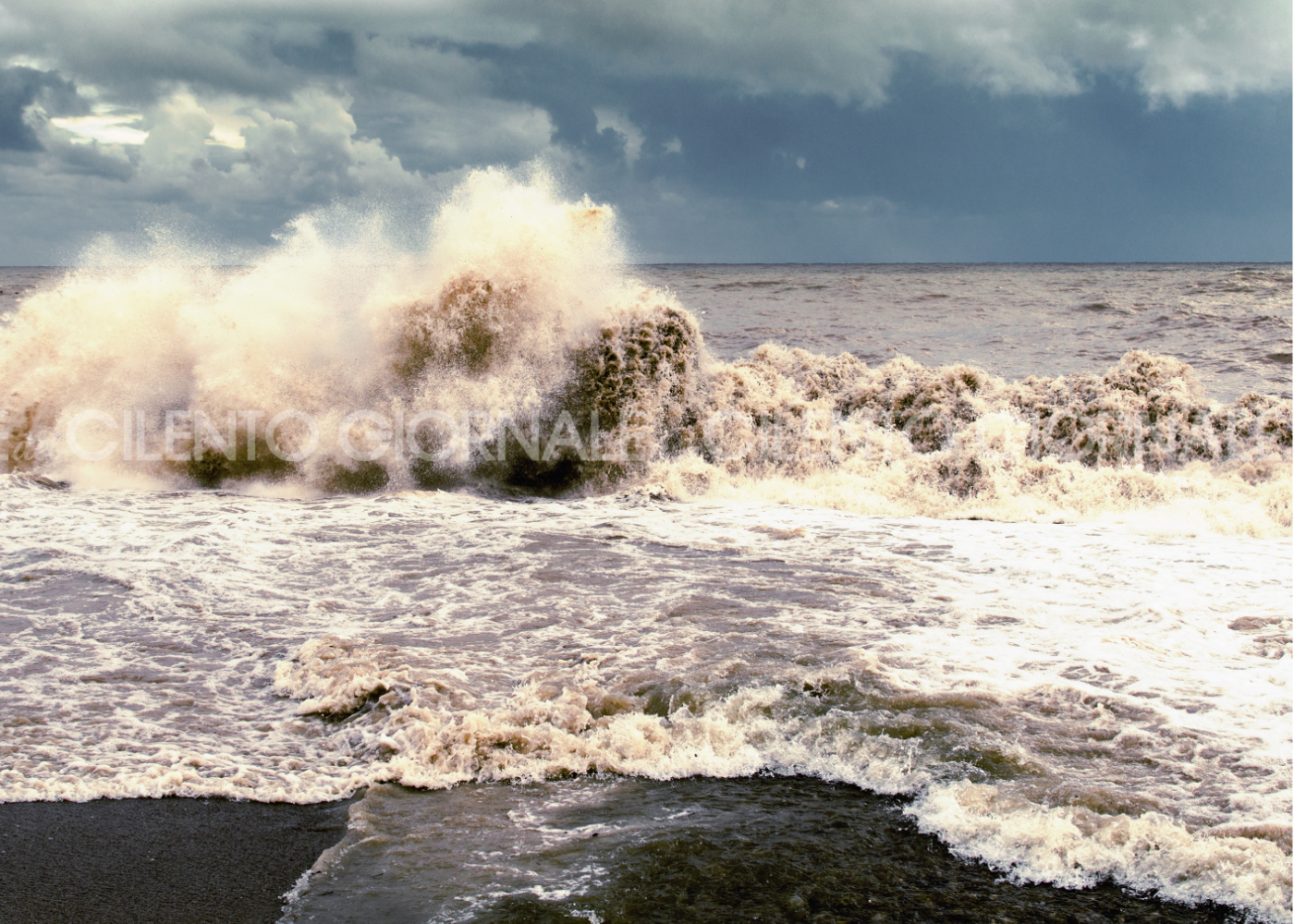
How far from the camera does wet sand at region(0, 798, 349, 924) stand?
241cm

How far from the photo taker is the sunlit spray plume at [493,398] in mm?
8539

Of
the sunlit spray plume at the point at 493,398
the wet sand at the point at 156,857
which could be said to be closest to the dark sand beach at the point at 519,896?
the wet sand at the point at 156,857

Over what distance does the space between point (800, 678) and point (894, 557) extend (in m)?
2.22

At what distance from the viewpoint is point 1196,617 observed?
14.6 ft

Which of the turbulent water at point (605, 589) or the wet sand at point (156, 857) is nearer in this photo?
the wet sand at point (156, 857)

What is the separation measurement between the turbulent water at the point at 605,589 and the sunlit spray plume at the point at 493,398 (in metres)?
0.04

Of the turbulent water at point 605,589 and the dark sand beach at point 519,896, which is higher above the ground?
the turbulent water at point 605,589

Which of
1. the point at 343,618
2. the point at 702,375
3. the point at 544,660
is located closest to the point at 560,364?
the point at 702,375

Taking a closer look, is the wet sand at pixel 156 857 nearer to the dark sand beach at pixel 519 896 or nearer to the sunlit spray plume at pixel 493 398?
the dark sand beach at pixel 519 896

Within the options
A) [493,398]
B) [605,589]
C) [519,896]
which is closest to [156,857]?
[519,896]

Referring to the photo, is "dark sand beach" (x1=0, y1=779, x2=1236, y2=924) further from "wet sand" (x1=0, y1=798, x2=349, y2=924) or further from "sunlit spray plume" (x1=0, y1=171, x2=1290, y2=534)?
"sunlit spray plume" (x1=0, y1=171, x2=1290, y2=534)

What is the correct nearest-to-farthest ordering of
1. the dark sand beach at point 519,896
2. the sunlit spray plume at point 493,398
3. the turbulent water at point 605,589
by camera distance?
the dark sand beach at point 519,896, the turbulent water at point 605,589, the sunlit spray plume at point 493,398

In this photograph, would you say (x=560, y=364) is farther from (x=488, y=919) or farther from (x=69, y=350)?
(x=488, y=919)

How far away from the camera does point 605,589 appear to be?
5137 millimetres
